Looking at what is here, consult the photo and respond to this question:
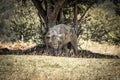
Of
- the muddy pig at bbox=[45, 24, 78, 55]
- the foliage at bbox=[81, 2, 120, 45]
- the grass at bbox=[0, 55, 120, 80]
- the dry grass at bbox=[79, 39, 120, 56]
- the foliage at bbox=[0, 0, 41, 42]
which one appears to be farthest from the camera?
the foliage at bbox=[81, 2, 120, 45]

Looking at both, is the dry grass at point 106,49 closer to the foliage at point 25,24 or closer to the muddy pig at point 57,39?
the muddy pig at point 57,39

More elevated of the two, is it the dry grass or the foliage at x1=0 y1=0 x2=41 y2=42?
the foliage at x1=0 y1=0 x2=41 y2=42

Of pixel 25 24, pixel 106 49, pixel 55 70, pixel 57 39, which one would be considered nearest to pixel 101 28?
pixel 25 24

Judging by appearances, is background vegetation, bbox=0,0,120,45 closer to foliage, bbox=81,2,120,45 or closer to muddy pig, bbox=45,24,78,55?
foliage, bbox=81,2,120,45

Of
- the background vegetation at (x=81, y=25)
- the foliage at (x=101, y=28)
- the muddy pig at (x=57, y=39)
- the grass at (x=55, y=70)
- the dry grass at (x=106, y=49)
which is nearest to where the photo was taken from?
the grass at (x=55, y=70)

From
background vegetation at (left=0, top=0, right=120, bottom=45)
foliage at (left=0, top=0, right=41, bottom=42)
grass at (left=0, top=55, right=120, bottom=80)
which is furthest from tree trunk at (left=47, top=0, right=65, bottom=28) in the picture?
Result: foliage at (left=0, top=0, right=41, bottom=42)

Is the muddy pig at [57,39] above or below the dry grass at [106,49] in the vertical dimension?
above

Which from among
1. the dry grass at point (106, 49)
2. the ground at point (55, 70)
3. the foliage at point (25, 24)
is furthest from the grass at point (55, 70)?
the foliage at point (25, 24)

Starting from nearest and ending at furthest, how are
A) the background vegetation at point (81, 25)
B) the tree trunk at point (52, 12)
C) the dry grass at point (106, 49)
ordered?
1. the tree trunk at point (52, 12)
2. the dry grass at point (106, 49)
3. the background vegetation at point (81, 25)

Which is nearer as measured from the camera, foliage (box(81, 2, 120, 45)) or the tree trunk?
the tree trunk

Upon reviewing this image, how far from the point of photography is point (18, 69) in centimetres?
1244

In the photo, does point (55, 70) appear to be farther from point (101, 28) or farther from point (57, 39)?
point (101, 28)

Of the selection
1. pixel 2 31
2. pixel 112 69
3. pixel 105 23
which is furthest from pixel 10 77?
pixel 2 31

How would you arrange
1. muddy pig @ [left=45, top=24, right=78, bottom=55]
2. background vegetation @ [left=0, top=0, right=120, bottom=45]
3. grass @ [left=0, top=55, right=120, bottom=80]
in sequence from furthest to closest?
background vegetation @ [left=0, top=0, right=120, bottom=45], muddy pig @ [left=45, top=24, right=78, bottom=55], grass @ [left=0, top=55, right=120, bottom=80]
